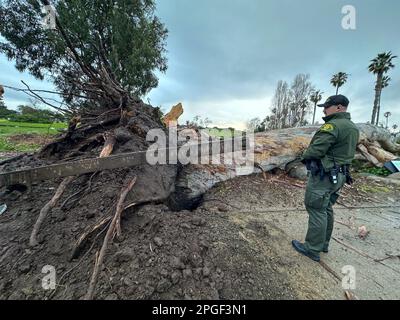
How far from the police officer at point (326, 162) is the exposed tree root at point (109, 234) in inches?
85.9

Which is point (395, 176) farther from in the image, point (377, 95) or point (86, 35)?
point (377, 95)

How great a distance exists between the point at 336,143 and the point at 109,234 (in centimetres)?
269

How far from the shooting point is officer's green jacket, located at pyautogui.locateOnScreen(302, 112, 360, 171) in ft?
7.47

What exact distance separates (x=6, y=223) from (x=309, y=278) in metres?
3.49

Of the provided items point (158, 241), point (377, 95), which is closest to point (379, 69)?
point (377, 95)

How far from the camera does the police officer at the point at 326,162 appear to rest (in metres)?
2.30

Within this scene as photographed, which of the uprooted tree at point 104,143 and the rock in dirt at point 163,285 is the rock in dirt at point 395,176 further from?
the rock in dirt at point 163,285

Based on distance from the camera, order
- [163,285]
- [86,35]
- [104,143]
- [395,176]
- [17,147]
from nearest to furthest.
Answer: [163,285] < [104,143] < [395,176] < [17,147] < [86,35]

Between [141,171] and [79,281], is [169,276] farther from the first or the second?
[141,171]

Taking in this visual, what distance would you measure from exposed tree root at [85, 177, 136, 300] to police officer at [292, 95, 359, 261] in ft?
7.16

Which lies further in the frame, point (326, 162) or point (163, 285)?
point (326, 162)

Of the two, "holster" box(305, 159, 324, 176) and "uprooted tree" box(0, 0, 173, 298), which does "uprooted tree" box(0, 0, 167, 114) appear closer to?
"uprooted tree" box(0, 0, 173, 298)

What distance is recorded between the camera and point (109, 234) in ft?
6.81
